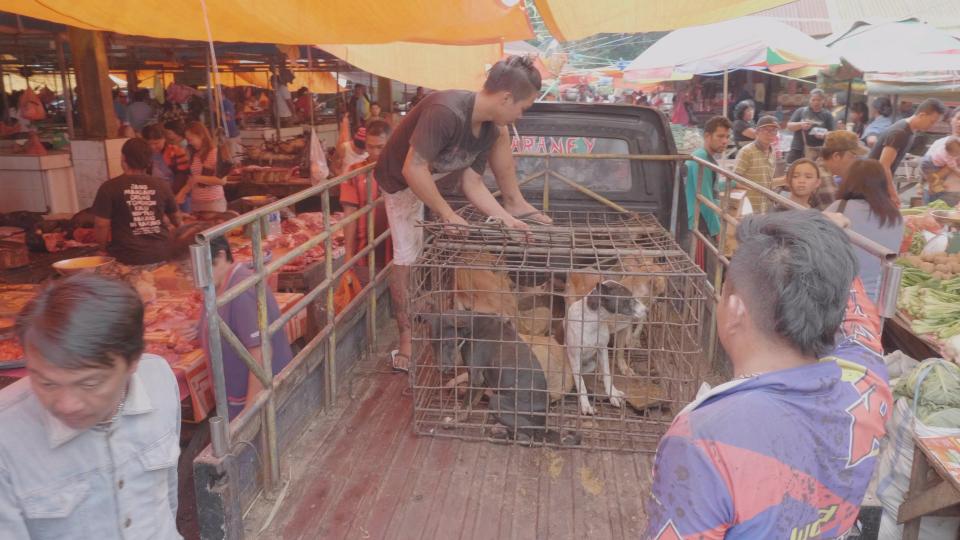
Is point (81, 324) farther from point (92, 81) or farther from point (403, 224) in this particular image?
point (92, 81)

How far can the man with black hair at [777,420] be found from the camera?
132cm

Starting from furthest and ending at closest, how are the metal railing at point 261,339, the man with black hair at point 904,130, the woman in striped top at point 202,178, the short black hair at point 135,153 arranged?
the man with black hair at point 904,130
the woman in striped top at point 202,178
the short black hair at point 135,153
the metal railing at point 261,339

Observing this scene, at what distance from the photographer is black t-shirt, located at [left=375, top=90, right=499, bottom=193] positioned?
4219mm

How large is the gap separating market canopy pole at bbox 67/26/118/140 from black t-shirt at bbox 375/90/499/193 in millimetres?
6626

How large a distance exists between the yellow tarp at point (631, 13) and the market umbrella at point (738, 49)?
561 centimetres

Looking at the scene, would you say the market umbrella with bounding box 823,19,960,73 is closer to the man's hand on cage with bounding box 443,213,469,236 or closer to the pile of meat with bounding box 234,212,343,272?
the pile of meat with bounding box 234,212,343,272

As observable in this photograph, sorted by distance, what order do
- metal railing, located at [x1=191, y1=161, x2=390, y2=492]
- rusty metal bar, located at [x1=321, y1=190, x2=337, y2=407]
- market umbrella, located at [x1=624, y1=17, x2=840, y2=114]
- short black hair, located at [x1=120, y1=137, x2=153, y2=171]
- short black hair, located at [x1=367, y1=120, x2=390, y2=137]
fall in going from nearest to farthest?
1. metal railing, located at [x1=191, y1=161, x2=390, y2=492]
2. rusty metal bar, located at [x1=321, y1=190, x2=337, y2=407]
3. short black hair, located at [x1=120, y1=137, x2=153, y2=171]
4. short black hair, located at [x1=367, y1=120, x2=390, y2=137]
5. market umbrella, located at [x1=624, y1=17, x2=840, y2=114]

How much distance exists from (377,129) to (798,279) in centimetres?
620

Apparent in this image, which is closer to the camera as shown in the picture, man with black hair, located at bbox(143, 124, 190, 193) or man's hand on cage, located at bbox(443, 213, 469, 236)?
man's hand on cage, located at bbox(443, 213, 469, 236)

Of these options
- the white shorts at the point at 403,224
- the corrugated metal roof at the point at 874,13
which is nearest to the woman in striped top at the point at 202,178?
the white shorts at the point at 403,224

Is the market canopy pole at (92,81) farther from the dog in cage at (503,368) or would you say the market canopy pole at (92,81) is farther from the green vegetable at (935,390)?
the green vegetable at (935,390)

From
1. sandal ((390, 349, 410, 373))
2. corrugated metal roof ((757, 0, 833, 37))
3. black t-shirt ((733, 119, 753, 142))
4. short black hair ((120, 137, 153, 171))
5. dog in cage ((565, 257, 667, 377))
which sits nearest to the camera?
dog in cage ((565, 257, 667, 377))

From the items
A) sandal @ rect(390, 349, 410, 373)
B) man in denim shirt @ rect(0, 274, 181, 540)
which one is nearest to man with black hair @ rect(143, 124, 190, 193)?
sandal @ rect(390, 349, 410, 373)

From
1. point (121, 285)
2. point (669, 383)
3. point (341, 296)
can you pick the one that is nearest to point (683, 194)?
point (669, 383)
